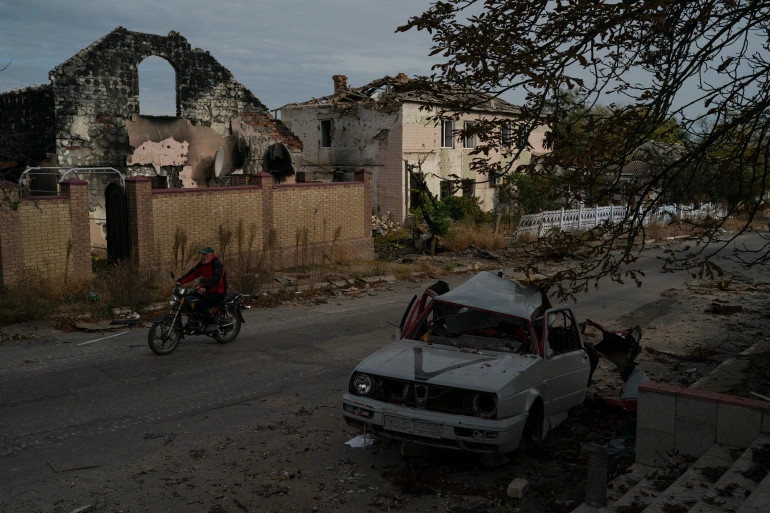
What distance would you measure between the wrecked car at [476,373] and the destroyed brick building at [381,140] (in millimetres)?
23172

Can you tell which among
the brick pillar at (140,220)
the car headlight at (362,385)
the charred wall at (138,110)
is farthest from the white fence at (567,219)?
the car headlight at (362,385)

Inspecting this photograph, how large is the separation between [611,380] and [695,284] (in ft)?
34.0

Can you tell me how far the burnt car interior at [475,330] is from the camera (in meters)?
7.40

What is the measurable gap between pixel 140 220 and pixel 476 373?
12.6m

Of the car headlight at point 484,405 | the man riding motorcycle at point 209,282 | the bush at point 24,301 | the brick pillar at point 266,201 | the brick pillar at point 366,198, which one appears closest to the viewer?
the car headlight at point 484,405

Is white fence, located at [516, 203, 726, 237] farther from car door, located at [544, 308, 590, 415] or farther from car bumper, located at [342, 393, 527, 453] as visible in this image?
car bumper, located at [342, 393, 527, 453]

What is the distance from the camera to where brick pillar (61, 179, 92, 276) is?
1598 cm

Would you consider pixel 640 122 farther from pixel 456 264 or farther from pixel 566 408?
pixel 456 264

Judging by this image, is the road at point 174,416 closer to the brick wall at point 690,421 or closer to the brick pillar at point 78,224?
the brick wall at point 690,421

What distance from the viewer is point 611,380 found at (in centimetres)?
994

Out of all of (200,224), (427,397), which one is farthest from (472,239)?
(427,397)

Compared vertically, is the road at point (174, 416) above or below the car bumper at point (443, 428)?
below

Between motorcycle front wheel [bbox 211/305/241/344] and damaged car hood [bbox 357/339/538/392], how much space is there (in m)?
5.00

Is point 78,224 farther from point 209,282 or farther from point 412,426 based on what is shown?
point 412,426
